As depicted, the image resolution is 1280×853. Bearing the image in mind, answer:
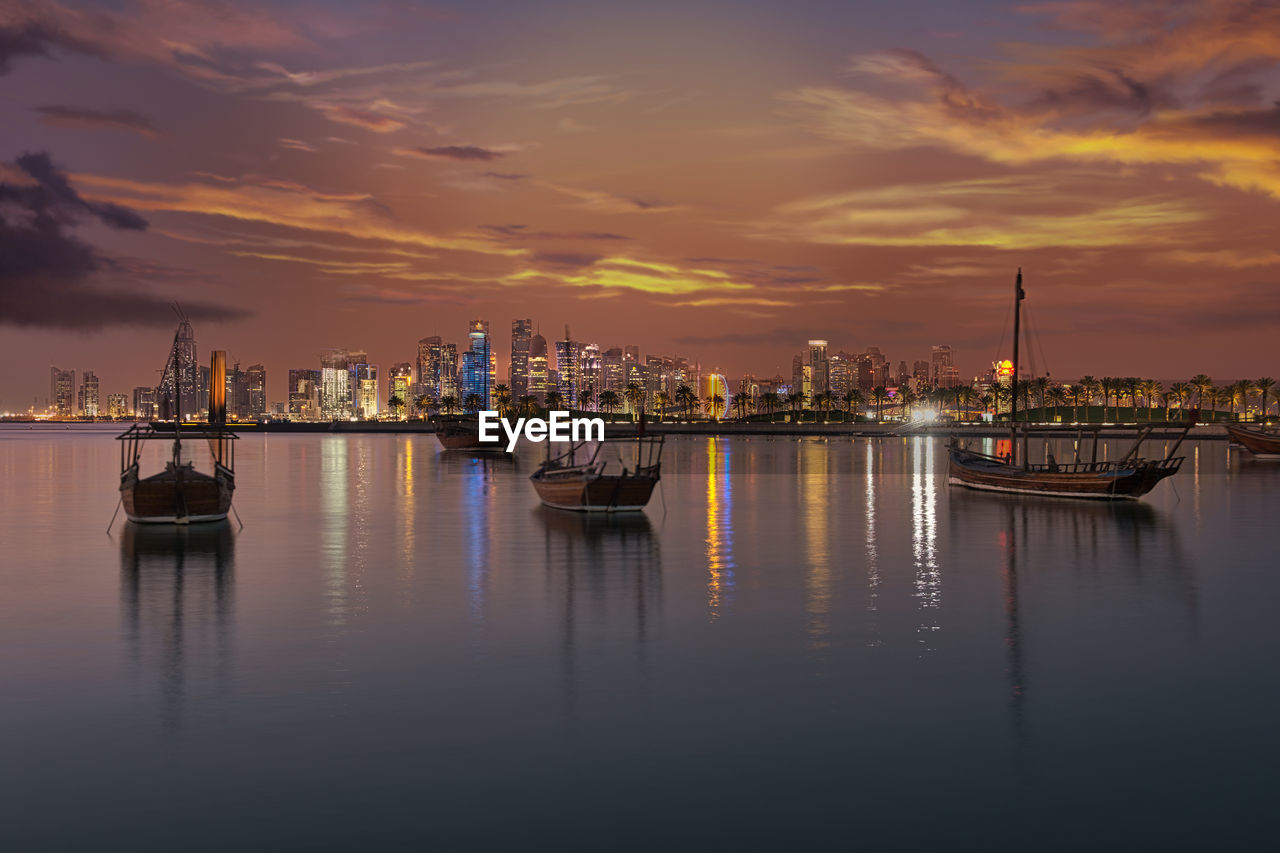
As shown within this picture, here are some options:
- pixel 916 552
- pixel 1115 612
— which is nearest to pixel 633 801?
pixel 1115 612

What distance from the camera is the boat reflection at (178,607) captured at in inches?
846

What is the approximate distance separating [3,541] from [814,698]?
40431mm

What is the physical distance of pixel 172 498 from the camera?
166 ft

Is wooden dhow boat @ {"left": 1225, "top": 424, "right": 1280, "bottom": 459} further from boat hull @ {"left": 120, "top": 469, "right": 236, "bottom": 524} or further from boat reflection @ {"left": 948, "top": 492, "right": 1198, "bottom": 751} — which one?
boat hull @ {"left": 120, "top": 469, "right": 236, "bottom": 524}

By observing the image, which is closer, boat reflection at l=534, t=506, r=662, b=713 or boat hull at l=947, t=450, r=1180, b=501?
boat reflection at l=534, t=506, r=662, b=713

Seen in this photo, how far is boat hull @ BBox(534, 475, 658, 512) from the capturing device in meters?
54.9

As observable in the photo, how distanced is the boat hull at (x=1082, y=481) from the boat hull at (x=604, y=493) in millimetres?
26315

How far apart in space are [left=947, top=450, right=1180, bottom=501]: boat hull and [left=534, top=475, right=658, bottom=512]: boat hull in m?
26.3

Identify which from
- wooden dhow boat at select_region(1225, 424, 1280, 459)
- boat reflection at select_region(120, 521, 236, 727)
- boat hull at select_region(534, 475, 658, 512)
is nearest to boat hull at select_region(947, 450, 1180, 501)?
boat hull at select_region(534, 475, 658, 512)

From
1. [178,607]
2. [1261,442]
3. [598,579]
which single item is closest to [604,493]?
[598,579]

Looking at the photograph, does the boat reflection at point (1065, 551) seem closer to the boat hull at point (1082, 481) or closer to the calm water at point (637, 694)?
the calm water at point (637, 694)

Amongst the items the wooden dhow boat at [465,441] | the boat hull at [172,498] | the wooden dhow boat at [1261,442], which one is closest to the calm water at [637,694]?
the boat hull at [172,498]

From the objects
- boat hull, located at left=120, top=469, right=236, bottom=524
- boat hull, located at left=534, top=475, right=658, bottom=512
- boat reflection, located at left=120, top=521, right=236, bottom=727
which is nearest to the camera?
boat reflection, located at left=120, top=521, right=236, bottom=727

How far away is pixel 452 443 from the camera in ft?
538
